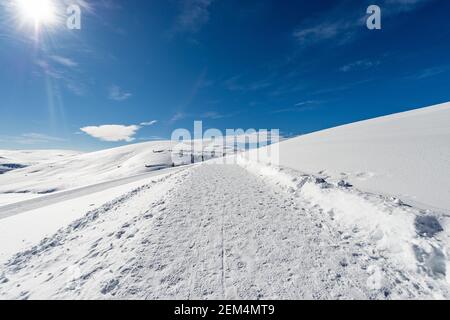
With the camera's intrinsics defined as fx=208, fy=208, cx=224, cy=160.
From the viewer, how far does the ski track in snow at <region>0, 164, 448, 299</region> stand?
3760 millimetres

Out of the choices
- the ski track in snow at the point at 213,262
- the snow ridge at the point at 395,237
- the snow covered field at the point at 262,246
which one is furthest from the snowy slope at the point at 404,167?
the ski track in snow at the point at 213,262

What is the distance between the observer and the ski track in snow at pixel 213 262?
3760mm

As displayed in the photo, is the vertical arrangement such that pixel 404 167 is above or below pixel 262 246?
above

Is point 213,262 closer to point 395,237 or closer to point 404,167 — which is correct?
point 395,237

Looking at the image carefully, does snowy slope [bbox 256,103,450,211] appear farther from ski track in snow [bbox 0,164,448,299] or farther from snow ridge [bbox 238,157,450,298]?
ski track in snow [bbox 0,164,448,299]

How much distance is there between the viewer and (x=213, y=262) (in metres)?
4.57

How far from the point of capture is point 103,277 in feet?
14.1

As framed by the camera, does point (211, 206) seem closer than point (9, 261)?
No

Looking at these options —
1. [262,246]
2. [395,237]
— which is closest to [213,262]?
[262,246]

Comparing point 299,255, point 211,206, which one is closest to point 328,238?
point 299,255

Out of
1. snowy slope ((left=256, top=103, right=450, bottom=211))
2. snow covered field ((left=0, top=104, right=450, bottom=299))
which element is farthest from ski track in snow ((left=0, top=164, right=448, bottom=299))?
snowy slope ((left=256, top=103, right=450, bottom=211))

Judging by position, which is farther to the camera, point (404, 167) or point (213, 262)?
point (404, 167)
